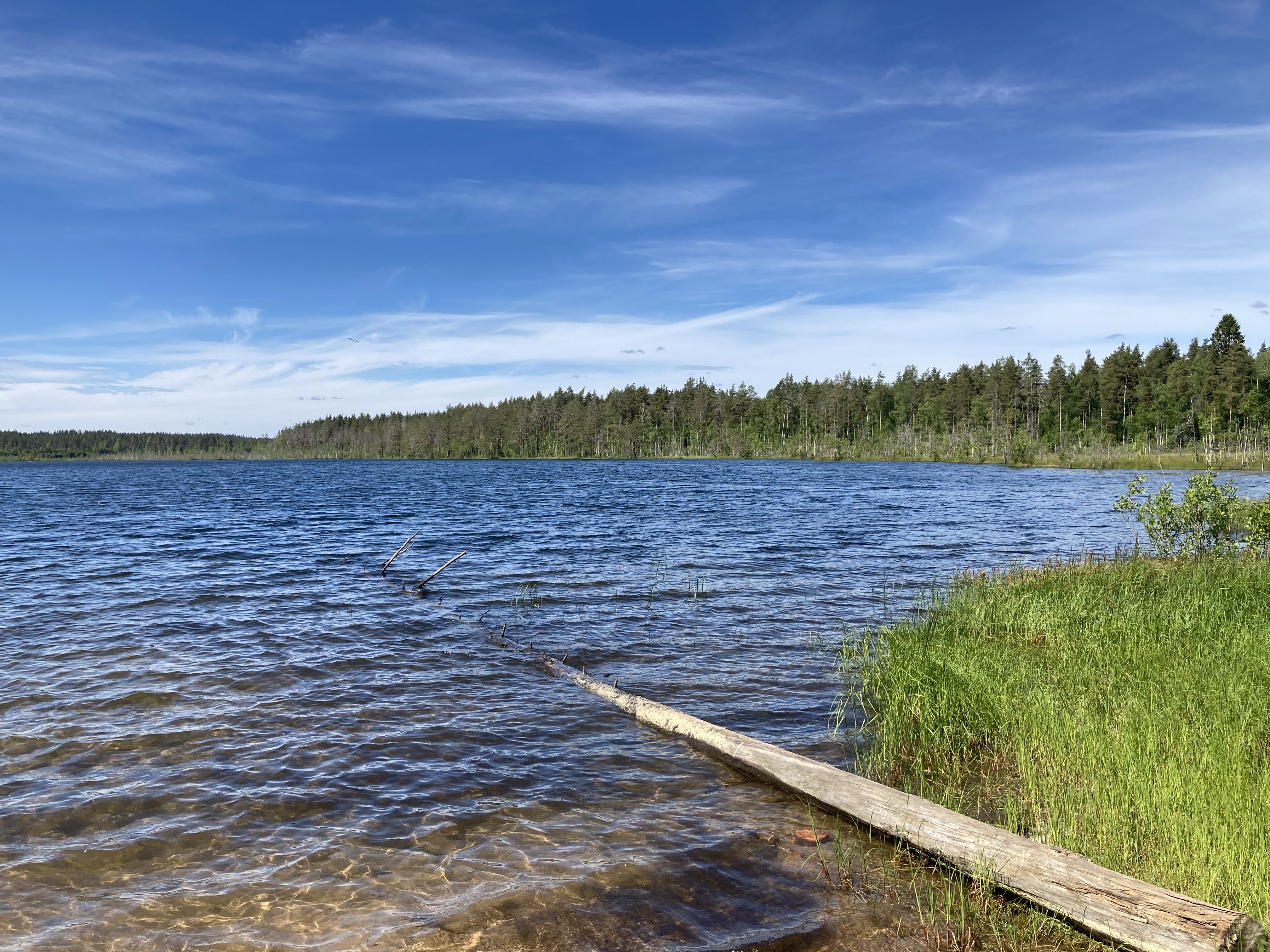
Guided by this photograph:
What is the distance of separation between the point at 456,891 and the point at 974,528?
3442 cm

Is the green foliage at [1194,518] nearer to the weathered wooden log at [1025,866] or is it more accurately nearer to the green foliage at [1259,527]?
the green foliage at [1259,527]

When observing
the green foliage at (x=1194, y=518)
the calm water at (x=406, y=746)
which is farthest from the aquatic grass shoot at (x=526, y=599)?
the green foliage at (x=1194, y=518)

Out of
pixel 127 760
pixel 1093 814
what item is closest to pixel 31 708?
pixel 127 760

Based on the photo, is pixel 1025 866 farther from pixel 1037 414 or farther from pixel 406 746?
pixel 1037 414

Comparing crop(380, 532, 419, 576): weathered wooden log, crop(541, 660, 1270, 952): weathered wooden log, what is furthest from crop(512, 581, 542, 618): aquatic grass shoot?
crop(541, 660, 1270, 952): weathered wooden log

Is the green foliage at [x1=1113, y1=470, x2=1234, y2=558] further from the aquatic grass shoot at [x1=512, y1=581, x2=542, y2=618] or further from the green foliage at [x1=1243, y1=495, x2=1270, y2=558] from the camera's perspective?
the aquatic grass shoot at [x1=512, y1=581, x2=542, y2=618]

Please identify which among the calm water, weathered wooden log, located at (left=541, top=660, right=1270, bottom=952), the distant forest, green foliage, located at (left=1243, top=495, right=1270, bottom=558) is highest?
the distant forest

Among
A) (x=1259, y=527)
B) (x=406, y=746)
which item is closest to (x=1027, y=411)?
(x=1259, y=527)

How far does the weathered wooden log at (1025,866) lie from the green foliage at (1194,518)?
50.7 feet

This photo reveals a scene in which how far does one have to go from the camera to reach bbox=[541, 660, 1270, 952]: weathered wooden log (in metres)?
4.58

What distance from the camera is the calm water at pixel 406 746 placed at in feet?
20.7

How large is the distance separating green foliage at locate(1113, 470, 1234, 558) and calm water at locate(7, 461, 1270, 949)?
5534mm

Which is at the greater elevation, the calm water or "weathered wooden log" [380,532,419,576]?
"weathered wooden log" [380,532,419,576]

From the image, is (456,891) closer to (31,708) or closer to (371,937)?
(371,937)
